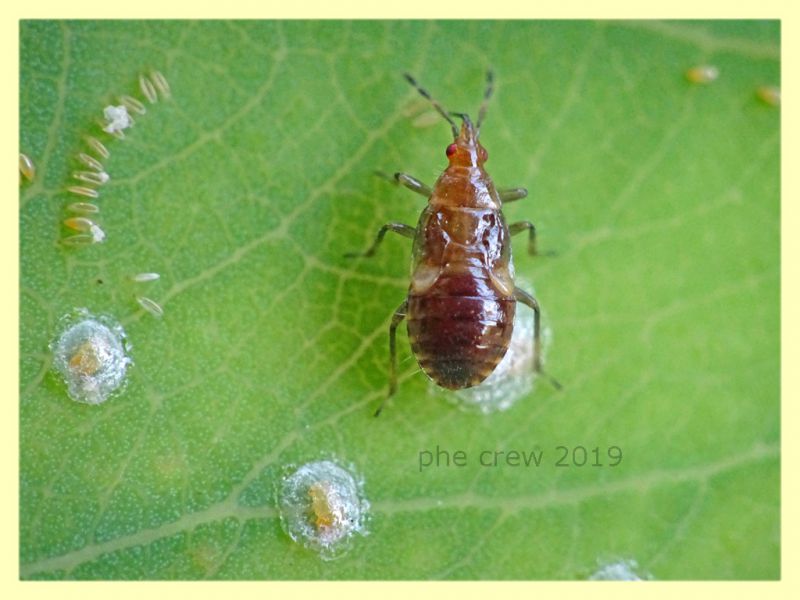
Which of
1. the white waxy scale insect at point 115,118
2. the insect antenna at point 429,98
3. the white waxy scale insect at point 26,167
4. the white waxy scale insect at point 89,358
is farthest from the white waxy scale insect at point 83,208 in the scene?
the insect antenna at point 429,98

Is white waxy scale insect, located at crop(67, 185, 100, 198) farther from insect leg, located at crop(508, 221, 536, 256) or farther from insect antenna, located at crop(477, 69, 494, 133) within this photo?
insect leg, located at crop(508, 221, 536, 256)

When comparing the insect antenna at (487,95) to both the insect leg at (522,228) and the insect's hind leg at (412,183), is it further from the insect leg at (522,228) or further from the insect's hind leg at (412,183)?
the insect leg at (522,228)

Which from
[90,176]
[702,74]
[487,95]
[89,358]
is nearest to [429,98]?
[487,95]

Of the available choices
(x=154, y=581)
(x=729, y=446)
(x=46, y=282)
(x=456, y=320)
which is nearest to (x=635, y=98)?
(x=456, y=320)

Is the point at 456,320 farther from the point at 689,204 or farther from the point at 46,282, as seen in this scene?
the point at 46,282

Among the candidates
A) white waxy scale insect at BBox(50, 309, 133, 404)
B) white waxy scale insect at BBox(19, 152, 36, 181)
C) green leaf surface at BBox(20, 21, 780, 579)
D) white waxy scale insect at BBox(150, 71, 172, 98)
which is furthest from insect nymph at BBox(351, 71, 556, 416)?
white waxy scale insect at BBox(19, 152, 36, 181)

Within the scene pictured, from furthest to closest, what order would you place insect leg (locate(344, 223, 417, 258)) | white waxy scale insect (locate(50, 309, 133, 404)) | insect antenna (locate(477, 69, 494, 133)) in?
insect antenna (locate(477, 69, 494, 133)) < insect leg (locate(344, 223, 417, 258)) < white waxy scale insect (locate(50, 309, 133, 404))

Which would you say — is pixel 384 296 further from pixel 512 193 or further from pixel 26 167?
pixel 26 167
